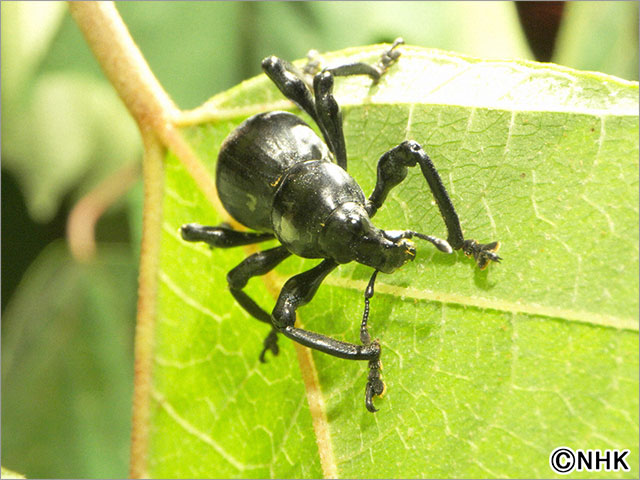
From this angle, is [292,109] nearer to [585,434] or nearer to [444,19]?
[444,19]

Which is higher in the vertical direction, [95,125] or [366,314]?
[95,125]

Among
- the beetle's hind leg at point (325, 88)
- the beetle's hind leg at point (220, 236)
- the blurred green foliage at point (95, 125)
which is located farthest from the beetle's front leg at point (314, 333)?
the blurred green foliage at point (95, 125)

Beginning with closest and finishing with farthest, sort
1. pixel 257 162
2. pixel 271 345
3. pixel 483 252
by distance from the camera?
pixel 483 252, pixel 271 345, pixel 257 162

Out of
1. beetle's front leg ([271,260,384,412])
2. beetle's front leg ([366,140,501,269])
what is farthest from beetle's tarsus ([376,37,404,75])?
beetle's front leg ([271,260,384,412])

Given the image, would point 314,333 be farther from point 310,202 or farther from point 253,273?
point 310,202

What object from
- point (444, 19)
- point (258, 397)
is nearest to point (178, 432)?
point (258, 397)

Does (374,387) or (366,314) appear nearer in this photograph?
(374,387)

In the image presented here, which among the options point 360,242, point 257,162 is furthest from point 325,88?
point 360,242
